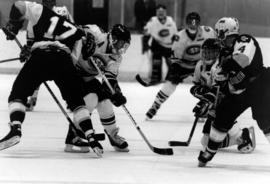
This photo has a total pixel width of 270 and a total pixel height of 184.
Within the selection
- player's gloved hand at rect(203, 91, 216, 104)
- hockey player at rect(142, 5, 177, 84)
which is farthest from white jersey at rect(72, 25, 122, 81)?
hockey player at rect(142, 5, 177, 84)

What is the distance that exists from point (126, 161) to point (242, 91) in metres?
0.80

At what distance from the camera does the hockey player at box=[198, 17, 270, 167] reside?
3988 millimetres

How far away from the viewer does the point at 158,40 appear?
958 cm

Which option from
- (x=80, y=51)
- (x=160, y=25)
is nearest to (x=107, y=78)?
(x=80, y=51)

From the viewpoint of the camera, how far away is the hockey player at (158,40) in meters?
9.55

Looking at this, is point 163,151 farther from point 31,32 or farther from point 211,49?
point 31,32

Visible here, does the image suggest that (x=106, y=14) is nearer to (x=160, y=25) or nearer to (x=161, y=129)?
(x=160, y=25)

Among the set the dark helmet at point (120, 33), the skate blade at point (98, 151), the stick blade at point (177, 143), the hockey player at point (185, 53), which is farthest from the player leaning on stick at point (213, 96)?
the hockey player at point (185, 53)

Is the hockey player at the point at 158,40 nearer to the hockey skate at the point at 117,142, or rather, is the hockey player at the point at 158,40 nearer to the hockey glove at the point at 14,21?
the hockey skate at the point at 117,142

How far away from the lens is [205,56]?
17.0ft

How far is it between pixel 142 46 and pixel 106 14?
1.03m

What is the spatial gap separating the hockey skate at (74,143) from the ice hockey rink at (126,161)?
45mm

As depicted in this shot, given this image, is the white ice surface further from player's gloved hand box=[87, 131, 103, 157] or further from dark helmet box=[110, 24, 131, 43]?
dark helmet box=[110, 24, 131, 43]

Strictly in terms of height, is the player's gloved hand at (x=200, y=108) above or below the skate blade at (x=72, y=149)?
above
